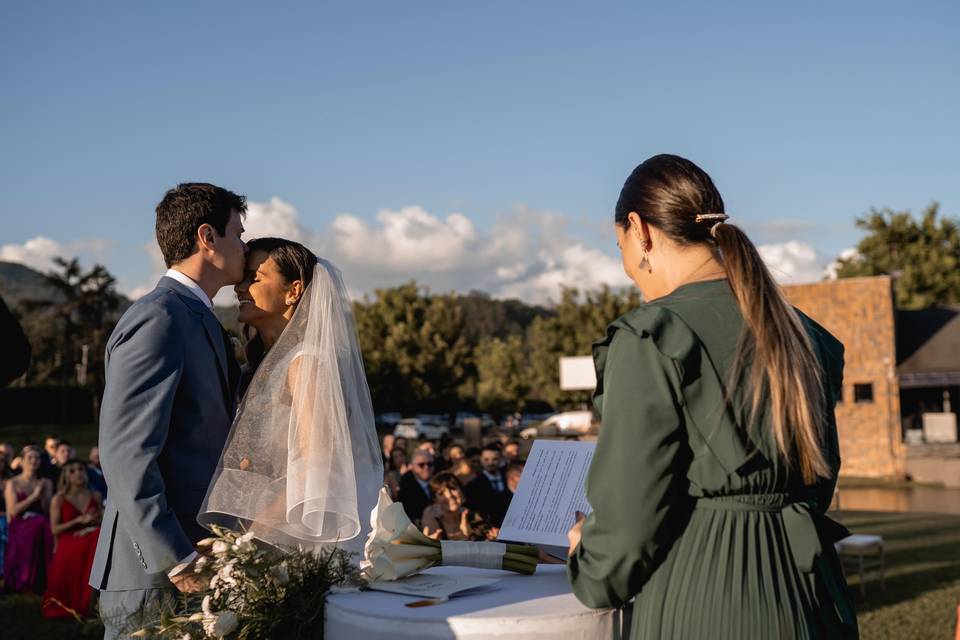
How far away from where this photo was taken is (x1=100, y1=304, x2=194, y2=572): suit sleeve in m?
2.87

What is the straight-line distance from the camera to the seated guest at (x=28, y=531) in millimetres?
11789

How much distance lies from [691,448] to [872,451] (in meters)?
36.0

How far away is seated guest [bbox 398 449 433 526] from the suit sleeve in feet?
25.5

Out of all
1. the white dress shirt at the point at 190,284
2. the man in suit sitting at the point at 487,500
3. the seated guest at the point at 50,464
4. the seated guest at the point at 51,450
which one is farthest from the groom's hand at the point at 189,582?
the seated guest at the point at 51,450

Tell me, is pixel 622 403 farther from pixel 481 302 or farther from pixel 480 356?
pixel 481 302

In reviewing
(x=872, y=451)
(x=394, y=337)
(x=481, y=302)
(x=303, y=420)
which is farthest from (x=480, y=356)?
(x=481, y=302)

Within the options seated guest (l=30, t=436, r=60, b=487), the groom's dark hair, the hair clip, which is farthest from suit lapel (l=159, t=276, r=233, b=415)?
seated guest (l=30, t=436, r=60, b=487)

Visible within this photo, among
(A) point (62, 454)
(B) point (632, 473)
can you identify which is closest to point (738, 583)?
(B) point (632, 473)

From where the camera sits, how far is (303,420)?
311 centimetres

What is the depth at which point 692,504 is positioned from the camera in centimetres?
215

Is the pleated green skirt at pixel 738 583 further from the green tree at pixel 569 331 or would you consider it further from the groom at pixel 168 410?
the green tree at pixel 569 331

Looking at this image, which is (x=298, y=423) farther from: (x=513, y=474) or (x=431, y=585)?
(x=513, y=474)

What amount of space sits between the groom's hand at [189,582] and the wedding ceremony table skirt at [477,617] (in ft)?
1.46

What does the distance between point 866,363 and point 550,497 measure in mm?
35542
